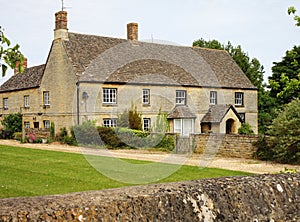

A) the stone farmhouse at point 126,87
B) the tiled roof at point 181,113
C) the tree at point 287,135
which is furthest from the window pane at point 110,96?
the tree at point 287,135

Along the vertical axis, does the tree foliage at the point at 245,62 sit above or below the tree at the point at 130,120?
above

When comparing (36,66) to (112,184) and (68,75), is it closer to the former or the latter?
(68,75)

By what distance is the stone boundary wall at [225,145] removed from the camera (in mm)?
21922

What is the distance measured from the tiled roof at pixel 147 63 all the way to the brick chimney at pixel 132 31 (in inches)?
23.3

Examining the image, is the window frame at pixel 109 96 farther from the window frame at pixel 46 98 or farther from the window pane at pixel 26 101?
the window pane at pixel 26 101

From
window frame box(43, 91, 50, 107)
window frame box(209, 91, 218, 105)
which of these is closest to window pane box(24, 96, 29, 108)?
window frame box(43, 91, 50, 107)

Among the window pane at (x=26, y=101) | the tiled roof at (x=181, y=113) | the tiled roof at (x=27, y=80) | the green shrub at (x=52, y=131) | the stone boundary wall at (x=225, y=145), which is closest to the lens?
the stone boundary wall at (x=225, y=145)

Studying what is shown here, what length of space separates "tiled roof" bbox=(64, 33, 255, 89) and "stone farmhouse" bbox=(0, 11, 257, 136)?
8 centimetres

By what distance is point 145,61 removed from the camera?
1452 inches

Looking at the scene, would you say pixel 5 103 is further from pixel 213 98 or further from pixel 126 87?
pixel 213 98

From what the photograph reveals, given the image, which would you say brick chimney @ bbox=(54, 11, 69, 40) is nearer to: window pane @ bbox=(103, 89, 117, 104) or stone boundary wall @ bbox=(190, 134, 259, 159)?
window pane @ bbox=(103, 89, 117, 104)

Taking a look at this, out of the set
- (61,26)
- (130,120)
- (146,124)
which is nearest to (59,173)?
(130,120)

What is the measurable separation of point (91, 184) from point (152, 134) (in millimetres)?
13998

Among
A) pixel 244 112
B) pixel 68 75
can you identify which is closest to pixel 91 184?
pixel 68 75
